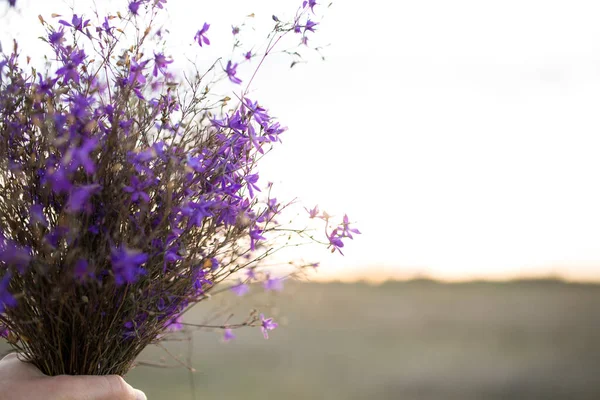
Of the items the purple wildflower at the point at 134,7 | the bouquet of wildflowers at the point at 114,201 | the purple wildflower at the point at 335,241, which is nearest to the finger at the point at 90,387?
the bouquet of wildflowers at the point at 114,201

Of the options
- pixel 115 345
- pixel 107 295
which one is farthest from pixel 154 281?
pixel 115 345

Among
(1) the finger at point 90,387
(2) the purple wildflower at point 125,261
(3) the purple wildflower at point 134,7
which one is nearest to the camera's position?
(2) the purple wildflower at point 125,261

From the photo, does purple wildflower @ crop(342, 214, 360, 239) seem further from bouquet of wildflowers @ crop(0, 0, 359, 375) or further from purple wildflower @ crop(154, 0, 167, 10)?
purple wildflower @ crop(154, 0, 167, 10)

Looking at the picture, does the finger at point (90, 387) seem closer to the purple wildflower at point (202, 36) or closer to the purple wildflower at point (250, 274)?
the purple wildflower at point (250, 274)

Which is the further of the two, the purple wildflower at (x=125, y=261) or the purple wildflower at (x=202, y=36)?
the purple wildflower at (x=202, y=36)

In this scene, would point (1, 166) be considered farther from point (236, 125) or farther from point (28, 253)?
point (236, 125)

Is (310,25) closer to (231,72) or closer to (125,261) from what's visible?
(231,72)

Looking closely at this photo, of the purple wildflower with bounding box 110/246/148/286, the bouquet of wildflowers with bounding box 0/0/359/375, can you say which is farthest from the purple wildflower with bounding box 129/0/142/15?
the purple wildflower with bounding box 110/246/148/286

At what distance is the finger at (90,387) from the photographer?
1.15 m

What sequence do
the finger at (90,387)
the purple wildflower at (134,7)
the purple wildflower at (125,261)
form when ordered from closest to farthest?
the purple wildflower at (125,261), the finger at (90,387), the purple wildflower at (134,7)

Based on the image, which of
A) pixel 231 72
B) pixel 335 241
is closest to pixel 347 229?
pixel 335 241

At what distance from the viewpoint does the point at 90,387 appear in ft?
3.81

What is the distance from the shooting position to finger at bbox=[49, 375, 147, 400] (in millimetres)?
1146

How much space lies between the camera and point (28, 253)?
1065 mm
